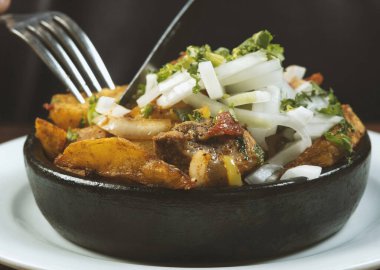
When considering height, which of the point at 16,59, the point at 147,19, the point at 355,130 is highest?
the point at 355,130

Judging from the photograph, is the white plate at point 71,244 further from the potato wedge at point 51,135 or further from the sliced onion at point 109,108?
the sliced onion at point 109,108

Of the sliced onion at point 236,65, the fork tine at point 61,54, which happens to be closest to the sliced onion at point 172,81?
the sliced onion at point 236,65

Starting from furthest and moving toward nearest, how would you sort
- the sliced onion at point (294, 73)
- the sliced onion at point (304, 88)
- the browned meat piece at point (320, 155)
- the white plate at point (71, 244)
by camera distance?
the sliced onion at point (294, 73) < the sliced onion at point (304, 88) < the browned meat piece at point (320, 155) < the white plate at point (71, 244)

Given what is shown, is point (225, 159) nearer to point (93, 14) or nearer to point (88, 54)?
point (88, 54)

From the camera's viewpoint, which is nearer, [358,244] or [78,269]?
[78,269]

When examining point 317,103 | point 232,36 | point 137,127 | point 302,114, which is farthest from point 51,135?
point 232,36

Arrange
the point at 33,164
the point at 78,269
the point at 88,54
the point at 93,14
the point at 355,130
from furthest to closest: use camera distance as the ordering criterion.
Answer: the point at 93,14
the point at 88,54
the point at 355,130
the point at 33,164
the point at 78,269

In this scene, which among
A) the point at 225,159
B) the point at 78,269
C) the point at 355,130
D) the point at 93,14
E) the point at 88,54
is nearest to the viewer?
the point at 78,269

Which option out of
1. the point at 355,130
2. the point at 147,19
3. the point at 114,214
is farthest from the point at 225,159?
the point at 147,19
